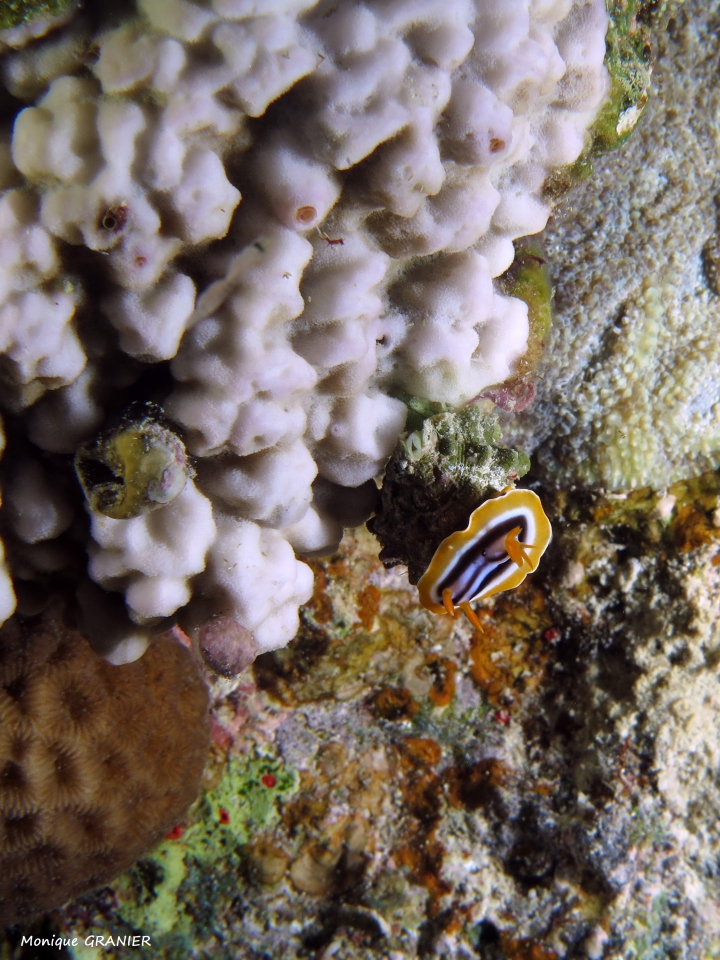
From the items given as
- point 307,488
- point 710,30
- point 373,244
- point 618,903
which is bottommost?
point 618,903

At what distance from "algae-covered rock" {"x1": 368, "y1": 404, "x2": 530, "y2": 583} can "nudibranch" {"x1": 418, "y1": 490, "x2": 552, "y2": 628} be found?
3.5 inches

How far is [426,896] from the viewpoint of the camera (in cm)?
331

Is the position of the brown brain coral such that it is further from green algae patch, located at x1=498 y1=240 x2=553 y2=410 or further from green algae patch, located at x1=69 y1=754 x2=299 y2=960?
green algae patch, located at x1=498 y1=240 x2=553 y2=410

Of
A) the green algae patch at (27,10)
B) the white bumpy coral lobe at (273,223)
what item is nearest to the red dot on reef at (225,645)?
the white bumpy coral lobe at (273,223)

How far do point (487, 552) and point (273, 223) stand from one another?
1.17 meters

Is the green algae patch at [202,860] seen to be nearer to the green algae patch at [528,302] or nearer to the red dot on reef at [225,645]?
the red dot on reef at [225,645]

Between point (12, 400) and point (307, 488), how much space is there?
0.85 meters

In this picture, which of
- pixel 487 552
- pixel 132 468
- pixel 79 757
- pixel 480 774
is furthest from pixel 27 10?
pixel 480 774

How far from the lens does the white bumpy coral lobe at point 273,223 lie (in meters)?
1.44

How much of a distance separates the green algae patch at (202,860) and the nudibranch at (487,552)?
208 cm

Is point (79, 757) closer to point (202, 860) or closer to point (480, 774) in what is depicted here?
point (202, 860)

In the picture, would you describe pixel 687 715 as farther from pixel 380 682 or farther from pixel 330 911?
pixel 330 911

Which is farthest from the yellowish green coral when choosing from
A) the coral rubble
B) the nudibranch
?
the coral rubble

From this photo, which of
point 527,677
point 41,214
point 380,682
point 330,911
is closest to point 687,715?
point 527,677
